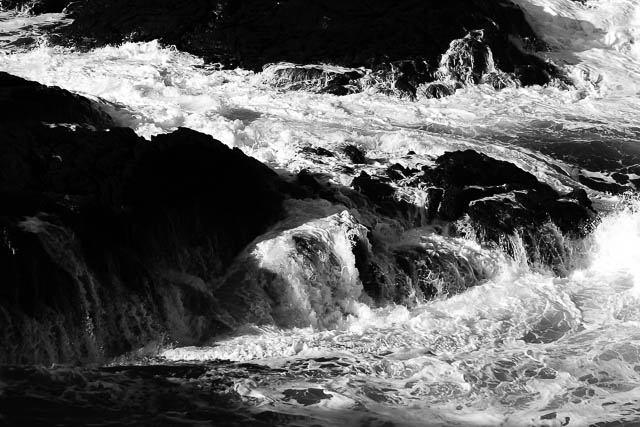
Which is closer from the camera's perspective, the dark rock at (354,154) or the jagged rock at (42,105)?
the jagged rock at (42,105)

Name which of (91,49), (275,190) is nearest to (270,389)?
(275,190)

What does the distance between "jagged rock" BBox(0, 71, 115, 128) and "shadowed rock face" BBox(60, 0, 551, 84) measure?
6391mm

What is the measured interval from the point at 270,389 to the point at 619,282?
261 inches

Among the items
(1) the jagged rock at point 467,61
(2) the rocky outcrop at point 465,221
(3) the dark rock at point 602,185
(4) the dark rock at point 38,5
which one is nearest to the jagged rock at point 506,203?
(2) the rocky outcrop at point 465,221

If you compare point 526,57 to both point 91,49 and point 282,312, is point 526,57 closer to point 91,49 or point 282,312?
point 91,49

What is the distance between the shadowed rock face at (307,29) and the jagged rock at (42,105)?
6.39 meters

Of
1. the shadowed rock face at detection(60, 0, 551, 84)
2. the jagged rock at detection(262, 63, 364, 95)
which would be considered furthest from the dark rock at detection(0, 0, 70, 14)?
the jagged rock at detection(262, 63, 364, 95)

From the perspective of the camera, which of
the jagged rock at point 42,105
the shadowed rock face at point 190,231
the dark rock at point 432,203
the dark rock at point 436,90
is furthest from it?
the dark rock at point 436,90

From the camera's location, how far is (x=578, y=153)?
20.5 m

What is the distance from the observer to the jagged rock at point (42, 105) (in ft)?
52.2

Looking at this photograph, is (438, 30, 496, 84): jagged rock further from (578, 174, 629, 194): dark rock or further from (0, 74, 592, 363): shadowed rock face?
(0, 74, 592, 363): shadowed rock face

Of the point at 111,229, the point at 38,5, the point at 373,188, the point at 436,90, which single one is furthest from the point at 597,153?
the point at 38,5

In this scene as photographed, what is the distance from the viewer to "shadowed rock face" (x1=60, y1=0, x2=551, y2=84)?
23.4 metres

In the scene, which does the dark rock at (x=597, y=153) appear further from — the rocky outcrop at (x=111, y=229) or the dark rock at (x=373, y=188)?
the rocky outcrop at (x=111, y=229)
